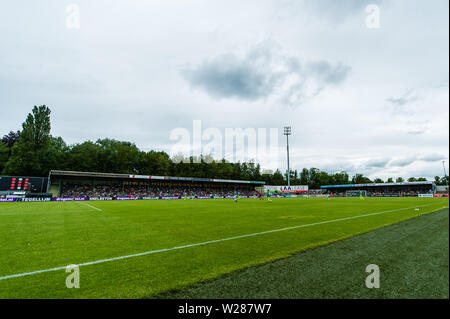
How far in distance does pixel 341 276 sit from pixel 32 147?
78.2 metres

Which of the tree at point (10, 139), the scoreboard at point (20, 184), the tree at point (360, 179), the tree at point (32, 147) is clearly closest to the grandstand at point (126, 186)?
the scoreboard at point (20, 184)

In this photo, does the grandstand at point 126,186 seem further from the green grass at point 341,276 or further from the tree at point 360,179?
the tree at point 360,179

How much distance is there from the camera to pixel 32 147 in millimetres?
60500

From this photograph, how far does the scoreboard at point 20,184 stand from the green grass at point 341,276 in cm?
5264

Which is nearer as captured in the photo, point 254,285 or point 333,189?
point 254,285

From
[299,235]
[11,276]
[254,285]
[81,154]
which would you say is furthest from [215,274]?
[81,154]

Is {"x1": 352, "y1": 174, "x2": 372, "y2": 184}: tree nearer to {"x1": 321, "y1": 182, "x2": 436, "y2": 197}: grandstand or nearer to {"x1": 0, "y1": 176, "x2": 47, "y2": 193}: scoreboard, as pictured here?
{"x1": 321, "y1": 182, "x2": 436, "y2": 197}: grandstand

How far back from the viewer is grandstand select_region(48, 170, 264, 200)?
51.4m

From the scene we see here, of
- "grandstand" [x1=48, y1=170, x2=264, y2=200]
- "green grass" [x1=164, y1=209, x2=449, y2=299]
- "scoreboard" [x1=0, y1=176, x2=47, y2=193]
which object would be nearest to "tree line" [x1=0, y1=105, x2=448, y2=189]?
"grandstand" [x1=48, y1=170, x2=264, y2=200]

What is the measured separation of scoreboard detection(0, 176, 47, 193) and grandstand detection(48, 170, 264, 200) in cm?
407

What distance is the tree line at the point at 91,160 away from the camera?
6012 centimetres
